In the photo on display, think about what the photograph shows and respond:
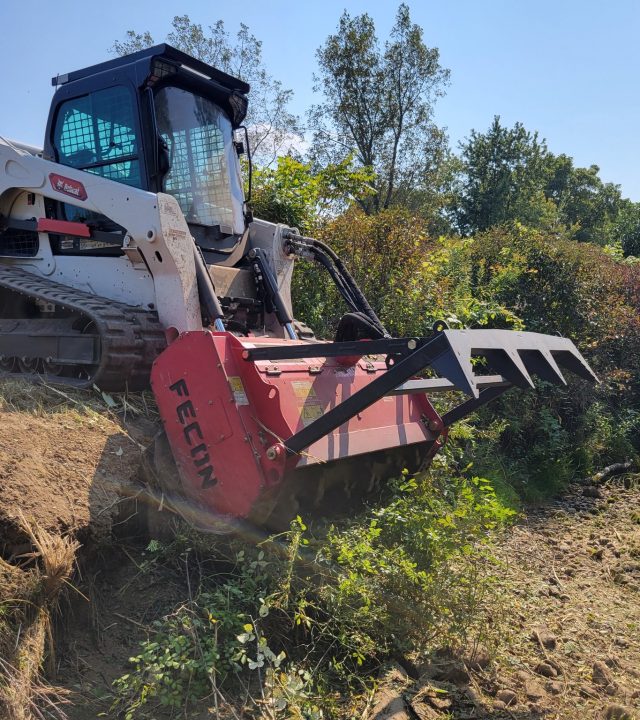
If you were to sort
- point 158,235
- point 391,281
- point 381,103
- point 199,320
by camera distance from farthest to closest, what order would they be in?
point 381,103 < point 391,281 < point 199,320 < point 158,235

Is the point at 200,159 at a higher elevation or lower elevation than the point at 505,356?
higher

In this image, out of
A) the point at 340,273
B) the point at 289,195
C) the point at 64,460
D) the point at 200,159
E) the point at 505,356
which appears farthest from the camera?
the point at 289,195

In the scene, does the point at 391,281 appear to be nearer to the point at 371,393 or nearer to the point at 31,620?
the point at 371,393

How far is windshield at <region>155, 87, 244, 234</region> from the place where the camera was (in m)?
5.19

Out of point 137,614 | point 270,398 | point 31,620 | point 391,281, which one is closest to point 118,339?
point 270,398

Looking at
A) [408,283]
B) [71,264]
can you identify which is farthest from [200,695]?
[408,283]

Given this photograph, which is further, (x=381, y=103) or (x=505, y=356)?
(x=381, y=103)

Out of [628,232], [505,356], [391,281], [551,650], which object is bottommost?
[551,650]

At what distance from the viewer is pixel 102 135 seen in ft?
17.0

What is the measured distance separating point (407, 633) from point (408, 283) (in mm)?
4826

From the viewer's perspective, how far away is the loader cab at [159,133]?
4953 millimetres

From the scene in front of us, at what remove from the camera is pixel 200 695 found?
2885 millimetres

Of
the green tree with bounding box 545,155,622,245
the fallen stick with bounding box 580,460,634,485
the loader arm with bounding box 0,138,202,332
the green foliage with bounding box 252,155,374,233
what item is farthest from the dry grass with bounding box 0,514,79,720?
the green tree with bounding box 545,155,622,245

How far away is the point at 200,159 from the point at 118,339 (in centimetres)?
188
